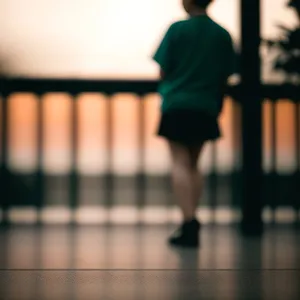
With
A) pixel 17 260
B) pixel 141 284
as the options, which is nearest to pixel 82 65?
pixel 17 260

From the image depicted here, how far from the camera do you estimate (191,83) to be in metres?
4.33

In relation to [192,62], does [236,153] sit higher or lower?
lower

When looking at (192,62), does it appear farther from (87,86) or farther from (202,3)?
(87,86)

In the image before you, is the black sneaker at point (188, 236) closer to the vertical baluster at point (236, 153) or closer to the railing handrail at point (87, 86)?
the vertical baluster at point (236, 153)

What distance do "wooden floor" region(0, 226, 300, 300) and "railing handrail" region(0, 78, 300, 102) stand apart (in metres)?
0.92

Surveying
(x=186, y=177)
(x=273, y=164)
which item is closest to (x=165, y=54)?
(x=186, y=177)

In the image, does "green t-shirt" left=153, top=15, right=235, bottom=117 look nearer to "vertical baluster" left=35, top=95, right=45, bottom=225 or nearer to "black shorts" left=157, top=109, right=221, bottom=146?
"black shorts" left=157, top=109, right=221, bottom=146

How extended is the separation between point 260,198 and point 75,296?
2.36 metres

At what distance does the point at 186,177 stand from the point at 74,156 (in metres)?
1.32

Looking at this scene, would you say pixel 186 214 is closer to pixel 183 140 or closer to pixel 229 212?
pixel 183 140

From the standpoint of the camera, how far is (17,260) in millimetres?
3736

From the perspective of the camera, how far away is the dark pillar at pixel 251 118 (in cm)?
493

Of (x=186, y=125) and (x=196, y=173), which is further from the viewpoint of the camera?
(x=196, y=173)

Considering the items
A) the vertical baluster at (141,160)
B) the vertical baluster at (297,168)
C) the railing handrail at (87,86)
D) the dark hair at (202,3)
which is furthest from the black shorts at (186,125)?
the vertical baluster at (297,168)
